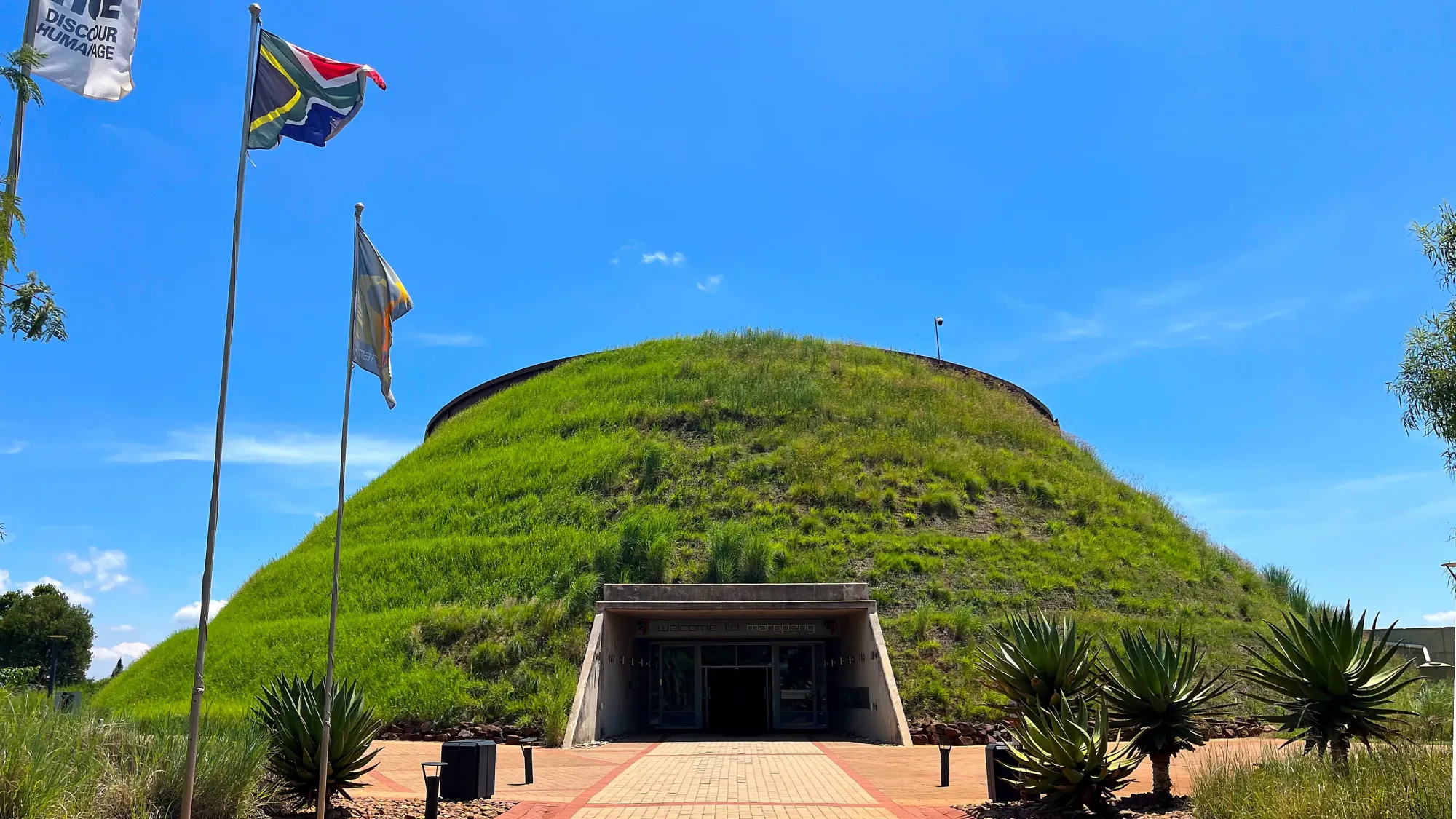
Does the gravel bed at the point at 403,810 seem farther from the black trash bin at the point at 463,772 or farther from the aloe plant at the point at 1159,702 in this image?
the aloe plant at the point at 1159,702

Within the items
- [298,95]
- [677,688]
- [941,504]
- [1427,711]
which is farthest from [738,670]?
[298,95]

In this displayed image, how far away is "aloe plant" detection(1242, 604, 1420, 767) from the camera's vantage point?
29.3 ft

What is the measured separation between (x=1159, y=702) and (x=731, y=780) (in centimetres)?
571

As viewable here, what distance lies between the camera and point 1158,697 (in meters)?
9.49

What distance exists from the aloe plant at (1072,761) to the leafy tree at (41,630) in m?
72.4

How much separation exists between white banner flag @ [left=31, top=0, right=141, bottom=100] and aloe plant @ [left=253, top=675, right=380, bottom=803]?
20.5 feet

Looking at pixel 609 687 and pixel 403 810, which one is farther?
pixel 609 687

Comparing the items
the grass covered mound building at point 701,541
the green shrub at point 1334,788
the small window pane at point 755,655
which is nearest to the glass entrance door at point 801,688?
the small window pane at point 755,655

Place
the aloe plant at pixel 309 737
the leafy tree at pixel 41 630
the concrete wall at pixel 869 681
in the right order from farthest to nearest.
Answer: the leafy tree at pixel 41 630 < the concrete wall at pixel 869 681 < the aloe plant at pixel 309 737

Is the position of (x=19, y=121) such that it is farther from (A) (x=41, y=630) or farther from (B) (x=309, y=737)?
(A) (x=41, y=630)

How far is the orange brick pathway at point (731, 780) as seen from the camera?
10.3 m

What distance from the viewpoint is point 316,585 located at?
27.7 metres

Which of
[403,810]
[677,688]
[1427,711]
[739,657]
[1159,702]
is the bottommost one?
[403,810]

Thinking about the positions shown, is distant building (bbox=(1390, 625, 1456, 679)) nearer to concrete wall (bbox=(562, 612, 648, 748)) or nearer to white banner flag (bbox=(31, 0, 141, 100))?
concrete wall (bbox=(562, 612, 648, 748))
